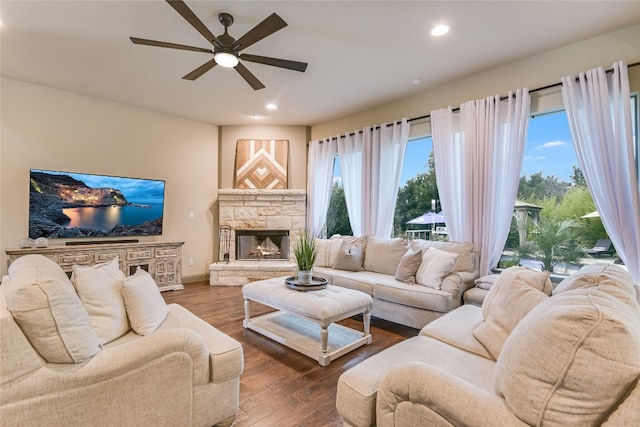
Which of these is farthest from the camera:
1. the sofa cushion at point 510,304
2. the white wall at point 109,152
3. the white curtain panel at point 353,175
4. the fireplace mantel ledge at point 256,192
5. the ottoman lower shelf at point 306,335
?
the fireplace mantel ledge at point 256,192

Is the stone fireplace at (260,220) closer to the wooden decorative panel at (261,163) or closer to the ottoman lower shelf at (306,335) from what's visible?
the wooden decorative panel at (261,163)

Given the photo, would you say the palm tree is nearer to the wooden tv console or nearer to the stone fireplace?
the stone fireplace

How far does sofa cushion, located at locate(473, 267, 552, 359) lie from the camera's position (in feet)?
5.35

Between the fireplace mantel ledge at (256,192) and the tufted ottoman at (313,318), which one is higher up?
the fireplace mantel ledge at (256,192)

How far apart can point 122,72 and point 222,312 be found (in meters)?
3.15

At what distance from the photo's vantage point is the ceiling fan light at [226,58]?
2.56 m

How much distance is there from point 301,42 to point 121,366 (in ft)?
9.72

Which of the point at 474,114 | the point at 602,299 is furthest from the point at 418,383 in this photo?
the point at 474,114

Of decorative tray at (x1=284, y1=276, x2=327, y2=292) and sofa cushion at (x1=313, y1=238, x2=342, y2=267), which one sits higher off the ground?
sofa cushion at (x1=313, y1=238, x2=342, y2=267)

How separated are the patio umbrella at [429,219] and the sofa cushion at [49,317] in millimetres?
3866

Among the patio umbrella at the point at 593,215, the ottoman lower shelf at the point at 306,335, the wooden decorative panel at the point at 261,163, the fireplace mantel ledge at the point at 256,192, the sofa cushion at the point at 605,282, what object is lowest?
the ottoman lower shelf at the point at 306,335

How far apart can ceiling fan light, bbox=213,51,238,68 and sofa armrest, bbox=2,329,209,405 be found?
2.20 m

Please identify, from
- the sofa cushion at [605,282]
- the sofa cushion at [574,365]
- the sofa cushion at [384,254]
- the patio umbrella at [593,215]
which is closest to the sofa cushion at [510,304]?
the sofa cushion at [605,282]

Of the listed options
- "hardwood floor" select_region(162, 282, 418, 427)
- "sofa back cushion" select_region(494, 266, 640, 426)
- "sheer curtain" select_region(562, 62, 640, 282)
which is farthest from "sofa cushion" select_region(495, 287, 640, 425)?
"sheer curtain" select_region(562, 62, 640, 282)
